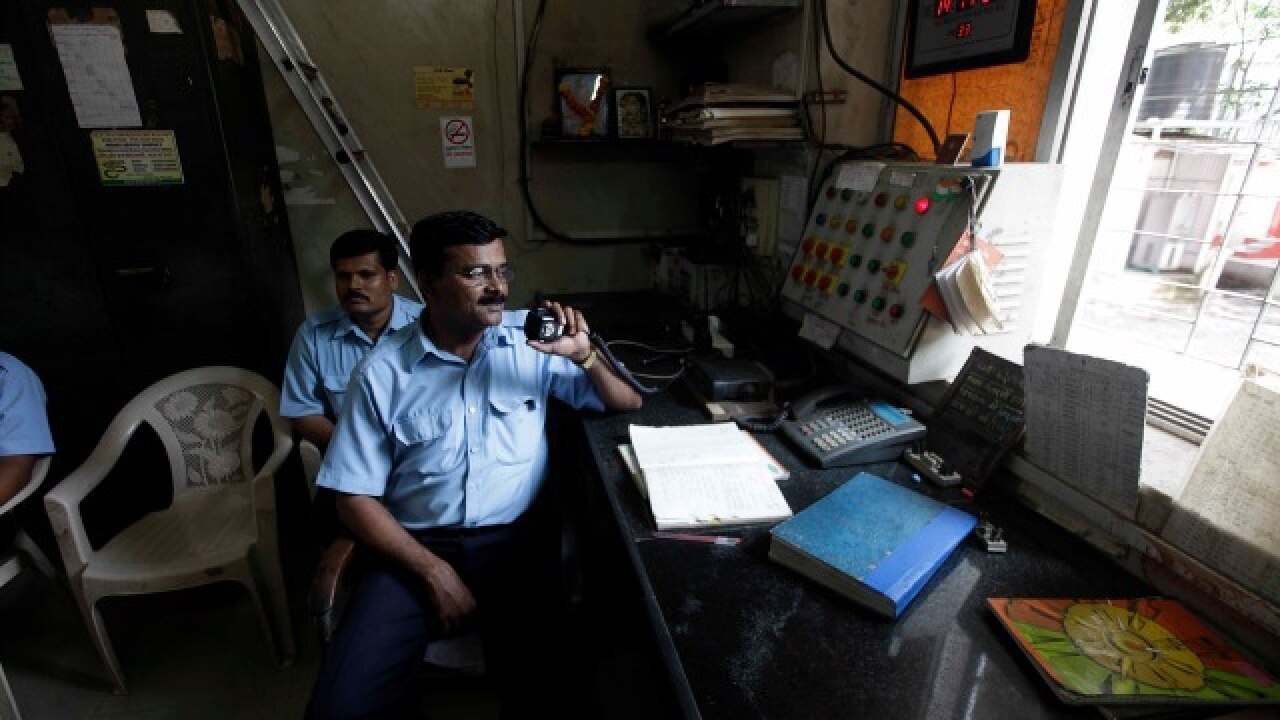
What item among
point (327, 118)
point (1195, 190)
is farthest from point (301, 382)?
point (1195, 190)

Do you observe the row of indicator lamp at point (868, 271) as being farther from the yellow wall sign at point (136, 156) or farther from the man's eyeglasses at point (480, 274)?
the yellow wall sign at point (136, 156)

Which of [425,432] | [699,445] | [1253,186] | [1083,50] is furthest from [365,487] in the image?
[1253,186]

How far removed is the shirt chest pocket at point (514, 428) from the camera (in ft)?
5.01

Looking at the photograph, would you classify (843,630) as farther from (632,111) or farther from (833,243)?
(632,111)

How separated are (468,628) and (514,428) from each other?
0.48 meters

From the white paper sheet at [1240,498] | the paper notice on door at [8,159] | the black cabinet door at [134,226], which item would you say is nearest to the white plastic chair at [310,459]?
the black cabinet door at [134,226]

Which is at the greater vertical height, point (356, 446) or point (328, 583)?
point (356, 446)

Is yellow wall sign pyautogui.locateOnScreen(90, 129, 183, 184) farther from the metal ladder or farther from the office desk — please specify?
the office desk

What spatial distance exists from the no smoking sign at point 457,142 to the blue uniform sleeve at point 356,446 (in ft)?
5.17

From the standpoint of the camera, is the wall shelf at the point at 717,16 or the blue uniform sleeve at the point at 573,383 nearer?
the blue uniform sleeve at the point at 573,383

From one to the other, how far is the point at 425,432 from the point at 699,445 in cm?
66

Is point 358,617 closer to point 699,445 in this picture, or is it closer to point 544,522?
point 544,522

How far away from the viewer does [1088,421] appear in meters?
1.03

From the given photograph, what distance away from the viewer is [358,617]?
1338mm
